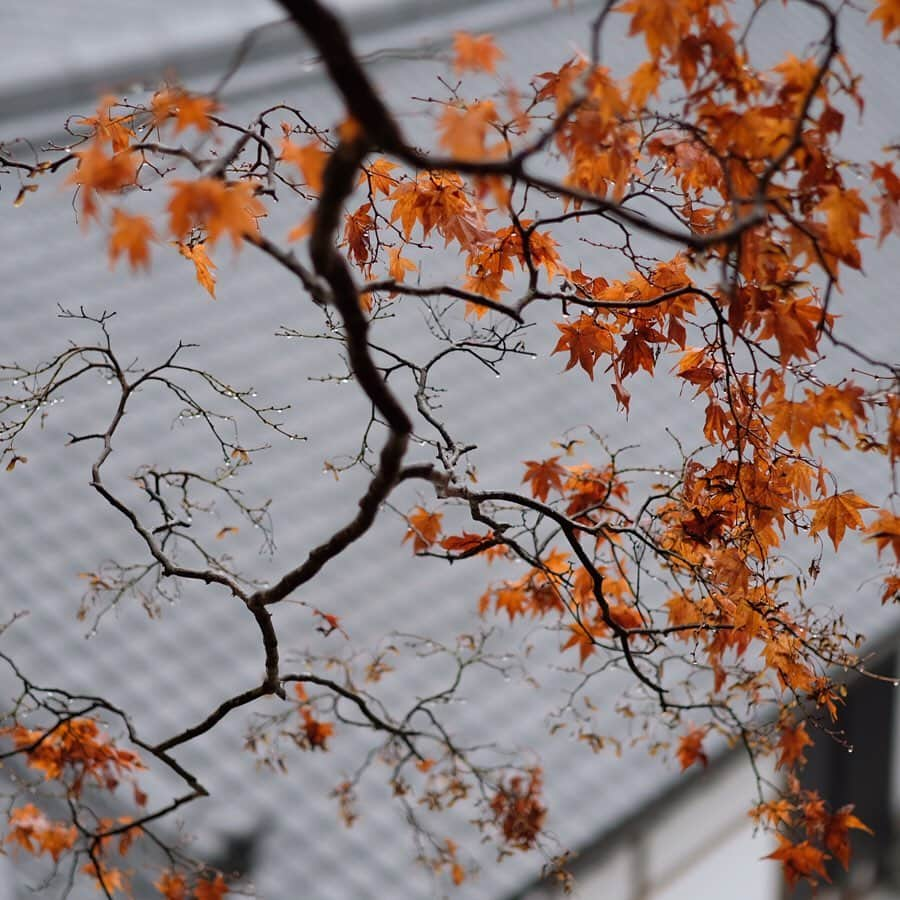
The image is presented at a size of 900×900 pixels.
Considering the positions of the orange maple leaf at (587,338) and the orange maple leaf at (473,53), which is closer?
the orange maple leaf at (473,53)

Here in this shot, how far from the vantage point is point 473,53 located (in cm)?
115

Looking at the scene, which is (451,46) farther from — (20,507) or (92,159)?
(20,507)

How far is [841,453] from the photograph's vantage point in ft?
21.1

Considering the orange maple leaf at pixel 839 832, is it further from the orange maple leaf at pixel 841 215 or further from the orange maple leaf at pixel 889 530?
the orange maple leaf at pixel 841 215

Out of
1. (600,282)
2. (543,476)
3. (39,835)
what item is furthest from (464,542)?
(39,835)

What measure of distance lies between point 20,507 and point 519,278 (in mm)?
2238

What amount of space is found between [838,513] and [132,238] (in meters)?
1.11

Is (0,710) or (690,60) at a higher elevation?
(0,710)

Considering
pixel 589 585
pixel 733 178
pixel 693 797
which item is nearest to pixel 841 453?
pixel 693 797

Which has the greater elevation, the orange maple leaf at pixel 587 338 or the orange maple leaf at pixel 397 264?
the orange maple leaf at pixel 397 264

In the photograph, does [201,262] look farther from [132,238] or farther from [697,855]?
[697,855]

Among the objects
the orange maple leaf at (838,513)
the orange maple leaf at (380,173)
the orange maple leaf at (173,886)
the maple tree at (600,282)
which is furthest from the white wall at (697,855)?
the orange maple leaf at (380,173)

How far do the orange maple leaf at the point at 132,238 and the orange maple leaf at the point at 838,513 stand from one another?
1059mm

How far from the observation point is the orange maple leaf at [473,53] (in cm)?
114
